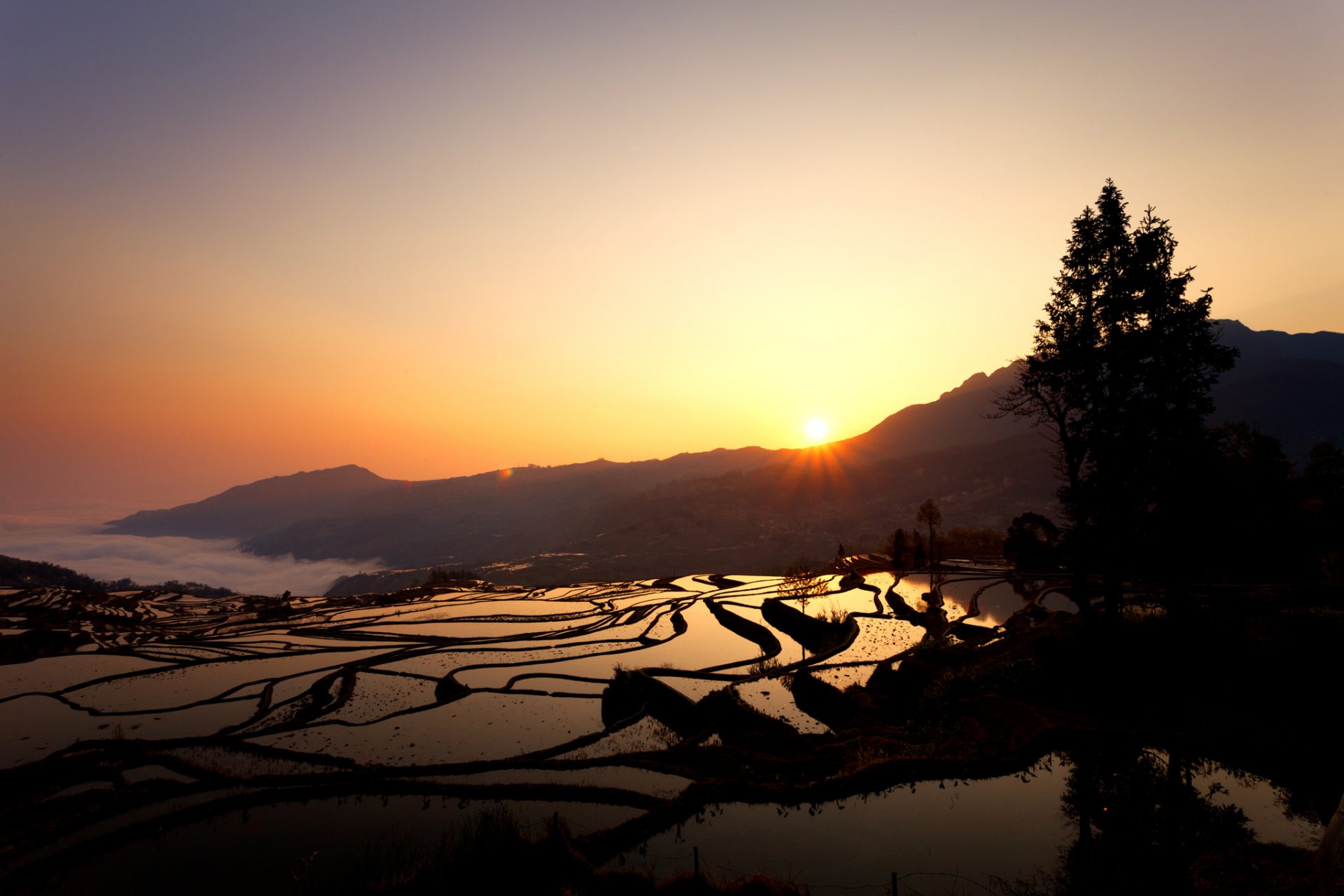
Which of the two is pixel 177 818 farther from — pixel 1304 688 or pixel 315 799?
pixel 1304 688

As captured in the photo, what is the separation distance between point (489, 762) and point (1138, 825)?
19344mm

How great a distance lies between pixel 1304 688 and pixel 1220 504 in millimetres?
19164

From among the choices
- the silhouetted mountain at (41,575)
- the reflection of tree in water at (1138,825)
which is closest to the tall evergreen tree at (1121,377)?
the reflection of tree in water at (1138,825)

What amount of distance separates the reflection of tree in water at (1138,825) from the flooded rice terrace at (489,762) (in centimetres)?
40

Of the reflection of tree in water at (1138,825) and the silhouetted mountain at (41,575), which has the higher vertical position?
the silhouetted mountain at (41,575)

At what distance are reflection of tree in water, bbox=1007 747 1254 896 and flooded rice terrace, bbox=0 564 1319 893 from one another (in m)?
0.40

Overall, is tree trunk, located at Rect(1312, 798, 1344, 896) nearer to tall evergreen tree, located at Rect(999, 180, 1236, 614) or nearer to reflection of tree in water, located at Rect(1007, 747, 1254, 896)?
reflection of tree in water, located at Rect(1007, 747, 1254, 896)

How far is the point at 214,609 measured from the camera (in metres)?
66.3

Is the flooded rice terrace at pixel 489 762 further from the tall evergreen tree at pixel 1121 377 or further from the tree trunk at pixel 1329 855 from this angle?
the tall evergreen tree at pixel 1121 377

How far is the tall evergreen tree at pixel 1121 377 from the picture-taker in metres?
24.5

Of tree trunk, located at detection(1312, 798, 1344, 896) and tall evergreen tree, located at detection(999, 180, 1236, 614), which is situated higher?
tall evergreen tree, located at detection(999, 180, 1236, 614)

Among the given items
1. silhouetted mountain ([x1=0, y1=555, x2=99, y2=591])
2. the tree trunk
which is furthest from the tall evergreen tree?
silhouetted mountain ([x1=0, y1=555, x2=99, y2=591])

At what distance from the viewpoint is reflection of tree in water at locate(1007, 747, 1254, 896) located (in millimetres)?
11602

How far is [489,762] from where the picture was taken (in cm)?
2022
